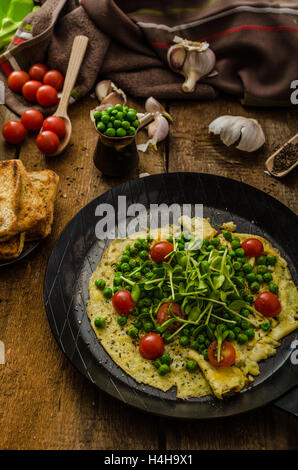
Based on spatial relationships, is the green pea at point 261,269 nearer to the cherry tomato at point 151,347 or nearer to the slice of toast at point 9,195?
the cherry tomato at point 151,347

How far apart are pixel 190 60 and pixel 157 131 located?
0.88 m

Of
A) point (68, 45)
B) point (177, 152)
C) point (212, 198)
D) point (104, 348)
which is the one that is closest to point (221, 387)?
point (104, 348)

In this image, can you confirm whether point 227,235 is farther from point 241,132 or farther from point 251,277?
point 241,132

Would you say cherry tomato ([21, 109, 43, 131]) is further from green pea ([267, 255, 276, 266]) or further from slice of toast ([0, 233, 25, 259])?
green pea ([267, 255, 276, 266])

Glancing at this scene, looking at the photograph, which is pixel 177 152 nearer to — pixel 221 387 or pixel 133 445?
pixel 221 387

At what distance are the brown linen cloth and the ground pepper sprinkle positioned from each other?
707 millimetres

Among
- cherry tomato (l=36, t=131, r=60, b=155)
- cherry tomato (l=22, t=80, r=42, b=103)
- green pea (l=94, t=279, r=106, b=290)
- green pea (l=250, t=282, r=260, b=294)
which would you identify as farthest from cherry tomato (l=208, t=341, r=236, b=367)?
cherry tomato (l=22, t=80, r=42, b=103)

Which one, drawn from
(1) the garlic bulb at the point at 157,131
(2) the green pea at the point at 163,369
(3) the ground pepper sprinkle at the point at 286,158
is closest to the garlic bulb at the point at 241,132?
(3) the ground pepper sprinkle at the point at 286,158

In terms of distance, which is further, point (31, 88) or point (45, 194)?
point (31, 88)

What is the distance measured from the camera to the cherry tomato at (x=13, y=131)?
4.39 meters

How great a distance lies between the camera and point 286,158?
4.33 metres

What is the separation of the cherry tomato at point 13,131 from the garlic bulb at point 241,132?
193 centimetres

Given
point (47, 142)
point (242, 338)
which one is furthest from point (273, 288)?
point (47, 142)
